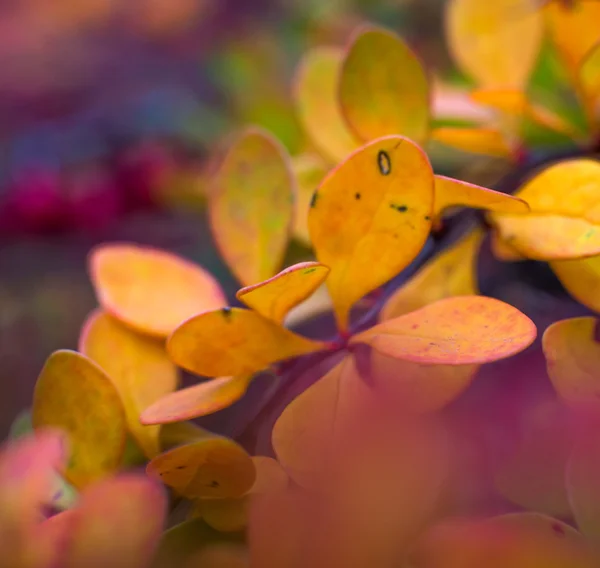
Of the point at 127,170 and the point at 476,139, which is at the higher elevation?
the point at 476,139

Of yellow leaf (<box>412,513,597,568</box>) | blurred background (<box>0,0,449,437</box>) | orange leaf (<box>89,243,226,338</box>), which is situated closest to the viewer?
yellow leaf (<box>412,513,597,568</box>)

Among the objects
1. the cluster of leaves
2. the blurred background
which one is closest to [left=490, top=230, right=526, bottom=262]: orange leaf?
the cluster of leaves

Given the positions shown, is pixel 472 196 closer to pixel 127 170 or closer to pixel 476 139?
pixel 476 139

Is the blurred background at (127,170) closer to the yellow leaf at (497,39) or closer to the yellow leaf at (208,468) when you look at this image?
the yellow leaf at (497,39)

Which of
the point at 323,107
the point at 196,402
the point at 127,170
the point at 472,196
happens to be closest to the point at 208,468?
the point at 196,402

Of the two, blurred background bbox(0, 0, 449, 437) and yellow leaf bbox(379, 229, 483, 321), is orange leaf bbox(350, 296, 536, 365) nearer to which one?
yellow leaf bbox(379, 229, 483, 321)

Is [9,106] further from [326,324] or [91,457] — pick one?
[91,457]

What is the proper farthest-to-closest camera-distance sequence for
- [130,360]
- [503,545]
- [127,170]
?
[127,170] → [130,360] → [503,545]
